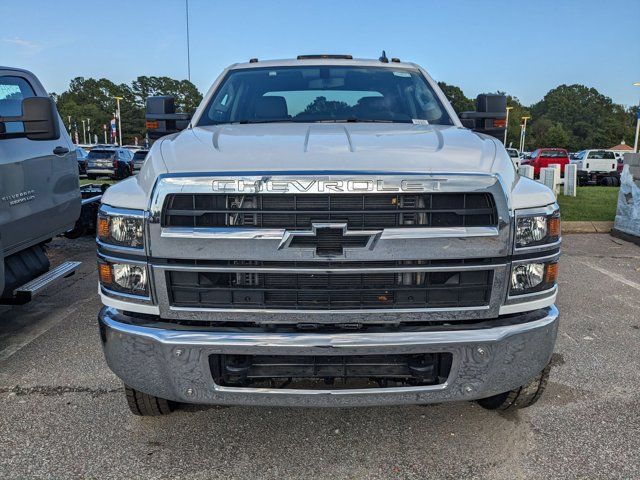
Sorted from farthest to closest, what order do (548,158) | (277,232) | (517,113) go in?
1. (517,113)
2. (548,158)
3. (277,232)

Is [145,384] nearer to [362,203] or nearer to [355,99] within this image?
[362,203]

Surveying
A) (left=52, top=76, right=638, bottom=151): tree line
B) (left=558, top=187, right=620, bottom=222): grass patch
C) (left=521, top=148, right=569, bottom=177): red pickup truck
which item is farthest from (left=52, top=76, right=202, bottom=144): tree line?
(left=558, top=187, right=620, bottom=222): grass patch

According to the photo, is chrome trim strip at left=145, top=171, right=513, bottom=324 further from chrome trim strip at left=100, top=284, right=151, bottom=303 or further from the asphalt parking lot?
the asphalt parking lot

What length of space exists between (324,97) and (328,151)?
5.39ft

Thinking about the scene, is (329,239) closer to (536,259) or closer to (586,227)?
(536,259)

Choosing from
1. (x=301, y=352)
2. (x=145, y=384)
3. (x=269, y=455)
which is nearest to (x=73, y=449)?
(x=145, y=384)

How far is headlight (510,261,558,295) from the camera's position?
2451 mm

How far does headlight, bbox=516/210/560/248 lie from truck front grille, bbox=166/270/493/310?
22 cm

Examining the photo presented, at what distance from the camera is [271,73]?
169 inches

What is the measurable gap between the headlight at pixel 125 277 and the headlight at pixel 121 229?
10cm

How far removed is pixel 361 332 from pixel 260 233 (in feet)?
2.02

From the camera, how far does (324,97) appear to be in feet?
13.2

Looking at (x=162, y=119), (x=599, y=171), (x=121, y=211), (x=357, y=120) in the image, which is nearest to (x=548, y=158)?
(x=599, y=171)

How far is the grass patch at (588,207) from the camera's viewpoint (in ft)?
35.0
